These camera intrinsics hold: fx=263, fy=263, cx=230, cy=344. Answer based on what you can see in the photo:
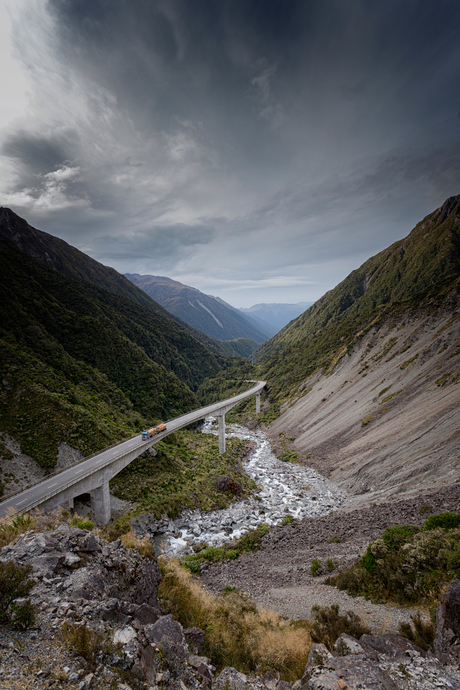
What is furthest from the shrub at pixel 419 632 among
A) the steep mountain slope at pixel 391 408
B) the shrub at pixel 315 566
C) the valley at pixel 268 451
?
the steep mountain slope at pixel 391 408

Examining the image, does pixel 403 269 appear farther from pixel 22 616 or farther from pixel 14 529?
pixel 22 616

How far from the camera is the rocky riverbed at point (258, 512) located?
24.0 meters

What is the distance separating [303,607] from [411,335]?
47916 mm

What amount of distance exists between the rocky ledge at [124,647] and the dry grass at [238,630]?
2.47 ft

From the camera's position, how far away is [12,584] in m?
6.59

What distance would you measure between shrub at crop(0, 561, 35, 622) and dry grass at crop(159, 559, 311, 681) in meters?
5.90

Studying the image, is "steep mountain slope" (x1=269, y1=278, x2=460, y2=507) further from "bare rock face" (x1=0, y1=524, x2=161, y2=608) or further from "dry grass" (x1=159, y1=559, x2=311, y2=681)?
"bare rock face" (x1=0, y1=524, x2=161, y2=608)

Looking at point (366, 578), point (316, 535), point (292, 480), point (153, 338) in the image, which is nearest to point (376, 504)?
point (316, 535)

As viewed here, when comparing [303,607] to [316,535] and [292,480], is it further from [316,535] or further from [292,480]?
[292,480]

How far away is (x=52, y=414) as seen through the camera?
99.9ft

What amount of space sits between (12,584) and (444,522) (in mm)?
19179

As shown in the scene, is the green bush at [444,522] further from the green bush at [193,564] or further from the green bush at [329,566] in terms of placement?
the green bush at [193,564]

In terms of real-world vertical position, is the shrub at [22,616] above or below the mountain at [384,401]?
above

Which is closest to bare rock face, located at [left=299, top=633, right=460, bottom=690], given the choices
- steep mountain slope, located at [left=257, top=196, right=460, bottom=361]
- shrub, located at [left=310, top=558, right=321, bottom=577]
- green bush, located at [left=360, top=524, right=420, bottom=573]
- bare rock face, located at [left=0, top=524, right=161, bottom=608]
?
green bush, located at [left=360, top=524, right=420, bottom=573]
